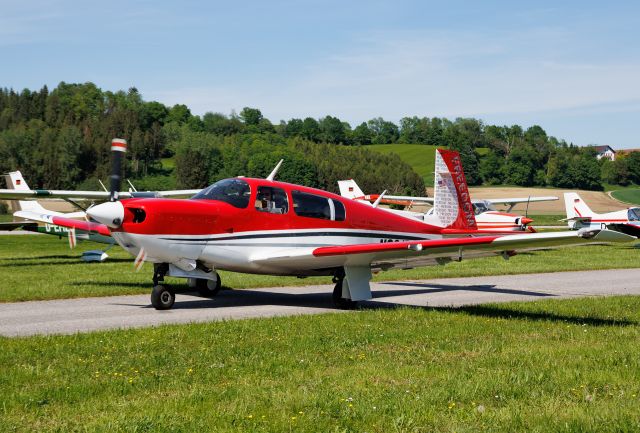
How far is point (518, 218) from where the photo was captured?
1157 inches

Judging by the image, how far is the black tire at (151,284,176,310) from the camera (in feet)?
41.3

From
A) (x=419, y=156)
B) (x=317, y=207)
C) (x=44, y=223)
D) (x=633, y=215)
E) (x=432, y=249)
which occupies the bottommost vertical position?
(x=633, y=215)

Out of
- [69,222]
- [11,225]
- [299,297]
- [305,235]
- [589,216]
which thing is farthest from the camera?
[589,216]

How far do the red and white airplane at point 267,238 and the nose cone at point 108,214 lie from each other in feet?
0.05

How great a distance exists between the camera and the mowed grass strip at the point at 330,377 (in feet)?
18.1

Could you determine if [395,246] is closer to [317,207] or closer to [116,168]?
[317,207]

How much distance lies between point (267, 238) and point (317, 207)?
46.2 inches

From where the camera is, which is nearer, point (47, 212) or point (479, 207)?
point (47, 212)

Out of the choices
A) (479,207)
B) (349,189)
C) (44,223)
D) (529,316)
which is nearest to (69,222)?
(529,316)

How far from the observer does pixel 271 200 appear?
13.2 m

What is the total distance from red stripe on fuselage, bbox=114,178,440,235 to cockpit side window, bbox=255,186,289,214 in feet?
0.24

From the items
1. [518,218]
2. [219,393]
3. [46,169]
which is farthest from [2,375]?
[46,169]

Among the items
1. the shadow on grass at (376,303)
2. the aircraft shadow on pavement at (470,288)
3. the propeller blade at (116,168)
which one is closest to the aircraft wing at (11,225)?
the shadow on grass at (376,303)

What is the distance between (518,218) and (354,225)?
16941 mm
